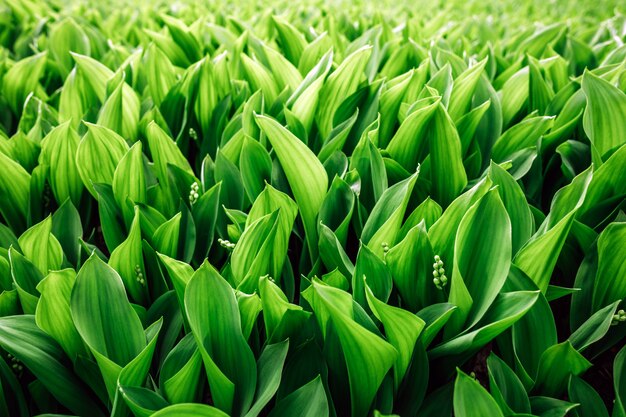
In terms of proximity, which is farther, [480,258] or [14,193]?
[14,193]

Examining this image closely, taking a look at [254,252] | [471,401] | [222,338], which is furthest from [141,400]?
[471,401]

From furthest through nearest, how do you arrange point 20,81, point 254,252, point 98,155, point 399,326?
1. point 20,81
2. point 98,155
3. point 254,252
4. point 399,326

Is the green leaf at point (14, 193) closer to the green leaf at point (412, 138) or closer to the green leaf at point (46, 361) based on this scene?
the green leaf at point (46, 361)

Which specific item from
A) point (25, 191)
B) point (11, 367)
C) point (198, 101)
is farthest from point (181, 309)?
point (198, 101)

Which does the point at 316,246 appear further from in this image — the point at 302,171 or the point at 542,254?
the point at 542,254

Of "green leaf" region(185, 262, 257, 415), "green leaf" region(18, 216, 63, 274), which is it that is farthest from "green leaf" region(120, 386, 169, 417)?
"green leaf" region(18, 216, 63, 274)

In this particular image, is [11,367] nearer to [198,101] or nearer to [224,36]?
[198,101]

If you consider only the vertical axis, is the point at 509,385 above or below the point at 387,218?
below
